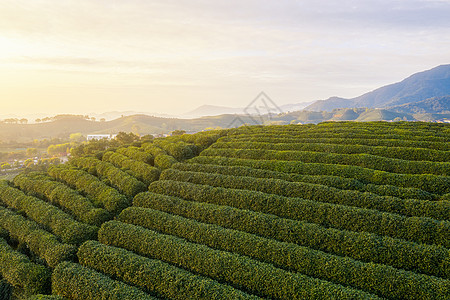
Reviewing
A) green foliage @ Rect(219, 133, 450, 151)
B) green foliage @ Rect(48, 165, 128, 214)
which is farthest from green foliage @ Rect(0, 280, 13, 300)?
green foliage @ Rect(219, 133, 450, 151)

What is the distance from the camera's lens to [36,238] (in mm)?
15961

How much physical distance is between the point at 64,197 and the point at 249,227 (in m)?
14.1

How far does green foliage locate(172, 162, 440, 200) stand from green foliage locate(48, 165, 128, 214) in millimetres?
5828

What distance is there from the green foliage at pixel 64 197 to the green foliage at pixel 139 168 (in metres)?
4.66

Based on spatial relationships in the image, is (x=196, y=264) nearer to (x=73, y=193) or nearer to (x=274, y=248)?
(x=274, y=248)

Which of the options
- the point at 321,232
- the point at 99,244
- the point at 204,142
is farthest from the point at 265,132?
the point at 99,244

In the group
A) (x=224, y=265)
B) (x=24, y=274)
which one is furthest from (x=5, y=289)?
(x=224, y=265)

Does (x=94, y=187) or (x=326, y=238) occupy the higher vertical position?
(x=94, y=187)

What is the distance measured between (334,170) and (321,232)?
7.30m

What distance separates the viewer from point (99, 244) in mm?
14570

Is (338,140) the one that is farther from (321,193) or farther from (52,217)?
(52,217)

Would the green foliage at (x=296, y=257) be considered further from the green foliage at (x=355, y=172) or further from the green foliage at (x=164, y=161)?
the green foliage at (x=355, y=172)

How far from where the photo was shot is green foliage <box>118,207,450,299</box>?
10023 mm

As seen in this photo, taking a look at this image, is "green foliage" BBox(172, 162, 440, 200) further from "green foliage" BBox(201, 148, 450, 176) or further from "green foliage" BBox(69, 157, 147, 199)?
"green foliage" BBox(69, 157, 147, 199)
